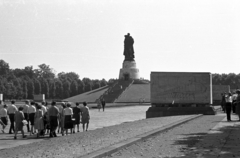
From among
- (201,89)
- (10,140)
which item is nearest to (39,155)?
(10,140)

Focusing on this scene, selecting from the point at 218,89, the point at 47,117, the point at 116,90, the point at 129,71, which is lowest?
the point at 47,117

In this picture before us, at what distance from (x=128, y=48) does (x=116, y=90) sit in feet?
50.9

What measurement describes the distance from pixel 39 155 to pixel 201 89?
63.3 ft

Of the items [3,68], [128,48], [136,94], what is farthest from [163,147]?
[3,68]

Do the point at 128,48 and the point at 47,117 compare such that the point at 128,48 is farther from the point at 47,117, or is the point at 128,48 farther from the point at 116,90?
the point at 47,117

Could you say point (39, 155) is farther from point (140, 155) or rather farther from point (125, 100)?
point (125, 100)

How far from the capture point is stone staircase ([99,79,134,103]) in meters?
69.4

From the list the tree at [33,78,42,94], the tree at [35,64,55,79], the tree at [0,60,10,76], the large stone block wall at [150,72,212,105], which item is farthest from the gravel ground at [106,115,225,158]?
the tree at [35,64,55,79]

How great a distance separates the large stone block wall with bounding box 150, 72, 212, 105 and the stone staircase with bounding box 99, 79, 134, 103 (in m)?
39.5

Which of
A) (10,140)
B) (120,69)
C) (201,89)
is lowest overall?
(10,140)

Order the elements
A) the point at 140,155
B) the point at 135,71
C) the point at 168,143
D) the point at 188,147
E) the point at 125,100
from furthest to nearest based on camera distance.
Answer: the point at 135,71, the point at 125,100, the point at 168,143, the point at 188,147, the point at 140,155

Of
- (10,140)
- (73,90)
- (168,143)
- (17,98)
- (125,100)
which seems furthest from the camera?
(73,90)

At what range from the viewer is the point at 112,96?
70.6 meters

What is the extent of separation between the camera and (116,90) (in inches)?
2943
